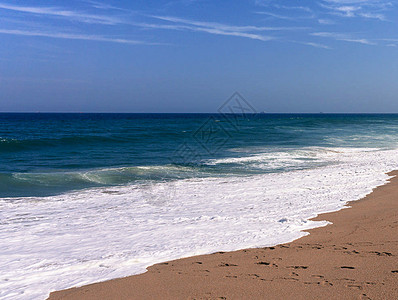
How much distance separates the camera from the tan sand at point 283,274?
357 cm

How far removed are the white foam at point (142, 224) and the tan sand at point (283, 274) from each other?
1.03 ft

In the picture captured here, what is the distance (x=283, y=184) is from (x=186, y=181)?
9.83 feet

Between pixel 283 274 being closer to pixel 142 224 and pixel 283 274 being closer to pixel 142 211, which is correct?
pixel 142 224

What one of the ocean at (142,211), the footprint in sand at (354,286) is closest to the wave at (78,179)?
the ocean at (142,211)

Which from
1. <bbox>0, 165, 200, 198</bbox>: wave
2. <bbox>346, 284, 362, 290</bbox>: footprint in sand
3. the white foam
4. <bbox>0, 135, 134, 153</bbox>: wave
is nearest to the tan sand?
<bbox>346, 284, 362, 290</bbox>: footprint in sand

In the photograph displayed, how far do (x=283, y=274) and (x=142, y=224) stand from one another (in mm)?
3182

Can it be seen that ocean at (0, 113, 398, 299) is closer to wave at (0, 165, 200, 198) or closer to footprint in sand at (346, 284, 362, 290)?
wave at (0, 165, 200, 198)

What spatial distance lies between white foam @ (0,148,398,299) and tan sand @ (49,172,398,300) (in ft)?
1.03

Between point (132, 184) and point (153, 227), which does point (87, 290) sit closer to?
point (153, 227)

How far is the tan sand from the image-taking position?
357cm

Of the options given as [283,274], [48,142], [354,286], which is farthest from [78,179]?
[48,142]

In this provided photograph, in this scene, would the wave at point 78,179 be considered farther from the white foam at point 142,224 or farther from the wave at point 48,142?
the wave at point 48,142

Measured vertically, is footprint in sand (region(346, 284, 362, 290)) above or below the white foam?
above

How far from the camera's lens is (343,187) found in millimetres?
9555
